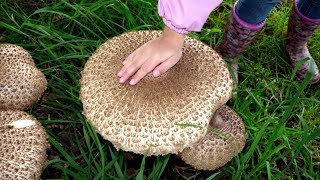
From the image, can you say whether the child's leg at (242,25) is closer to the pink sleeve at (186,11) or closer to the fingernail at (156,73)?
the pink sleeve at (186,11)

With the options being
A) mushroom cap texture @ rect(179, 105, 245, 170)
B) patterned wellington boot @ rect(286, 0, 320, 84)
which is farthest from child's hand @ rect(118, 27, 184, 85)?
patterned wellington boot @ rect(286, 0, 320, 84)

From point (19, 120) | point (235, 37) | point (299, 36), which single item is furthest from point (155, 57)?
point (299, 36)

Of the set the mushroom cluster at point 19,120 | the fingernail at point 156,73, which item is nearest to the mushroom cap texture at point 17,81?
the mushroom cluster at point 19,120

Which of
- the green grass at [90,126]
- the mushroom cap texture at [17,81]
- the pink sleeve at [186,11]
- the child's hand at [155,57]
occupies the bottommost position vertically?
the green grass at [90,126]

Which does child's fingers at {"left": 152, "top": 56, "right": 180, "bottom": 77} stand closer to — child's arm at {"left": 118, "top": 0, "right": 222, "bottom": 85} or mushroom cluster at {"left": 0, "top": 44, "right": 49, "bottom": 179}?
child's arm at {"left": 118, "top": 0, "right": 222, "bottom": 85}

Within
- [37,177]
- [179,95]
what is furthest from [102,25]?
[37,177]

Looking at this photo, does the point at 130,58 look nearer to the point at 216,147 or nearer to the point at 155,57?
the point at 155,57
